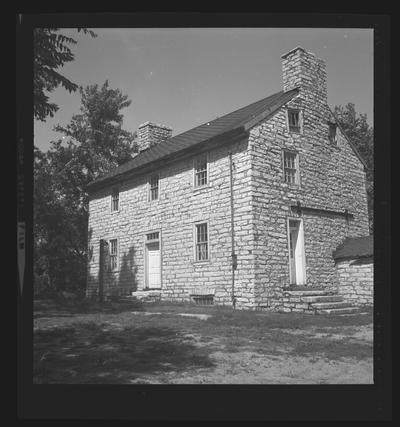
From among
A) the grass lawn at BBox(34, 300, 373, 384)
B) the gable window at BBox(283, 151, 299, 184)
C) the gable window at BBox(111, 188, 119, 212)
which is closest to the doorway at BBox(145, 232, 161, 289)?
the gable window at BBox(111, 188, 119, 212)

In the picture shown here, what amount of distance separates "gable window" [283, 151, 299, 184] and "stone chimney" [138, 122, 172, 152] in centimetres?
818

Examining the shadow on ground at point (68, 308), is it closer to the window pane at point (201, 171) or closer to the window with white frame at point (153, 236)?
the window with white frame at point (153, 236)

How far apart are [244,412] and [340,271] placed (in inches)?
339

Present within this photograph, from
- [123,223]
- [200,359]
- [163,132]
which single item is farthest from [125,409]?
[163,132]

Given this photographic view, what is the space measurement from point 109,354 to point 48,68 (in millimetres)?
4601

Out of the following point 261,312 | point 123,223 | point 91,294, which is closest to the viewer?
point 261,312

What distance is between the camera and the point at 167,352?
665 cm

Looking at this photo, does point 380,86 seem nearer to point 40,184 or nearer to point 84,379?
point 84,379

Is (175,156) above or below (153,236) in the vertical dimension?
above

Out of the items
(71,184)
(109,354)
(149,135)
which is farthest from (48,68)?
(149,135)

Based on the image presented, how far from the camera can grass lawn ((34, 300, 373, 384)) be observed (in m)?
5.77

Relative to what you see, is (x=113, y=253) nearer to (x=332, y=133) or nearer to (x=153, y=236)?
(x=153, y=236)

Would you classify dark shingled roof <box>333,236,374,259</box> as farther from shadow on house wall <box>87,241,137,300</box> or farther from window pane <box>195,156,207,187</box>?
shadow on house wall <box>87,241,137,300</box>

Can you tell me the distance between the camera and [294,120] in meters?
13.6
